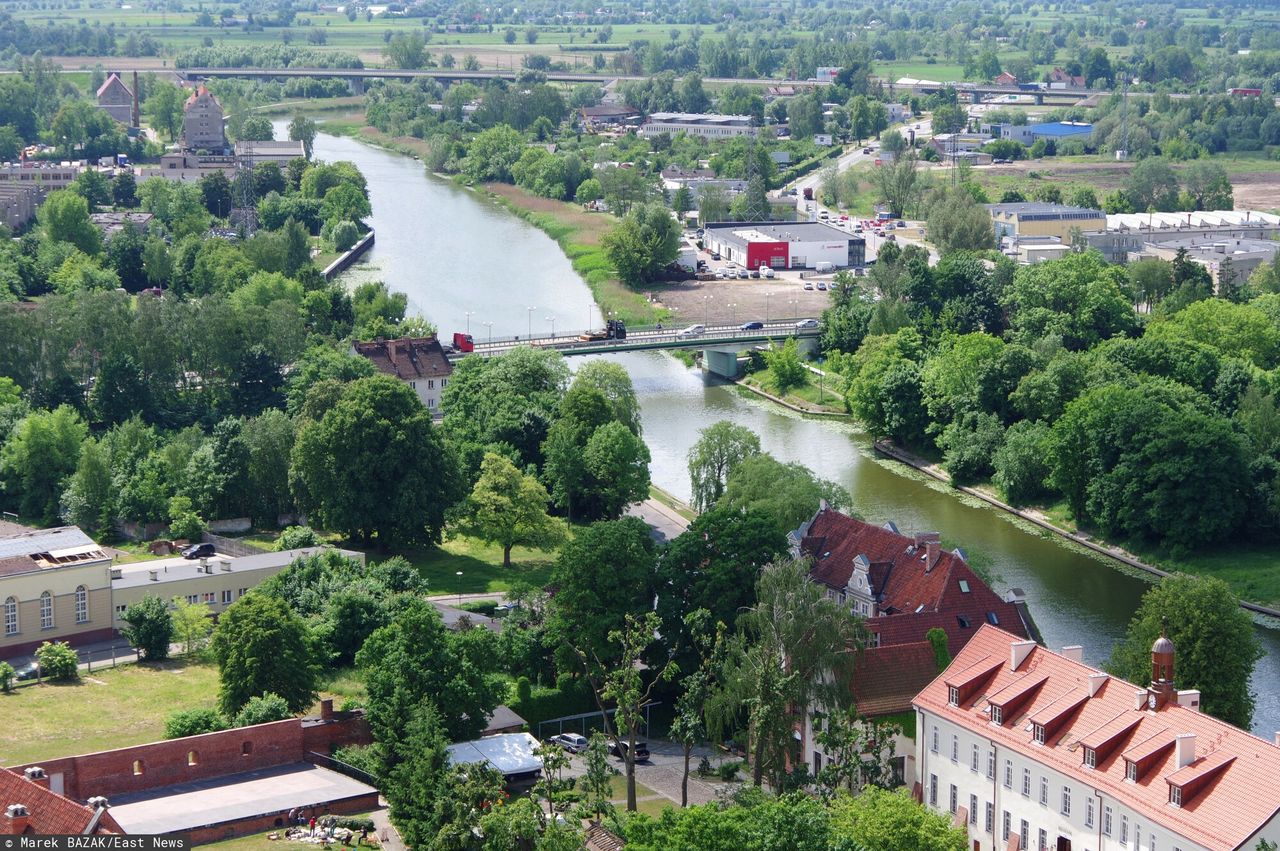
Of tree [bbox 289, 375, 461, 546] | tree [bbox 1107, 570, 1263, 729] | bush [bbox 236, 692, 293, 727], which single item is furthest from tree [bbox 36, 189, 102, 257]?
tree [bbox 1107, 570, 1263, 729]

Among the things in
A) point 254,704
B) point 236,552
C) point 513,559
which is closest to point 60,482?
point 236,552

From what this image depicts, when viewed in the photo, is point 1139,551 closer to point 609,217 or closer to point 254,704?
point 254,704

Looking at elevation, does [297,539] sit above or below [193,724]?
below

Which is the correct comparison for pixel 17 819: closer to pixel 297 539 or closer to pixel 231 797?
pixel 231 797

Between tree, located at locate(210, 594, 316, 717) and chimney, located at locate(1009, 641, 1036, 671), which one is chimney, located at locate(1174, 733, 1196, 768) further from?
tree, located at locate(210, 594, 316, 717)

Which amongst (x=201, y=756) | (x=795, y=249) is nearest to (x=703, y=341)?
(x=795, y=249)
